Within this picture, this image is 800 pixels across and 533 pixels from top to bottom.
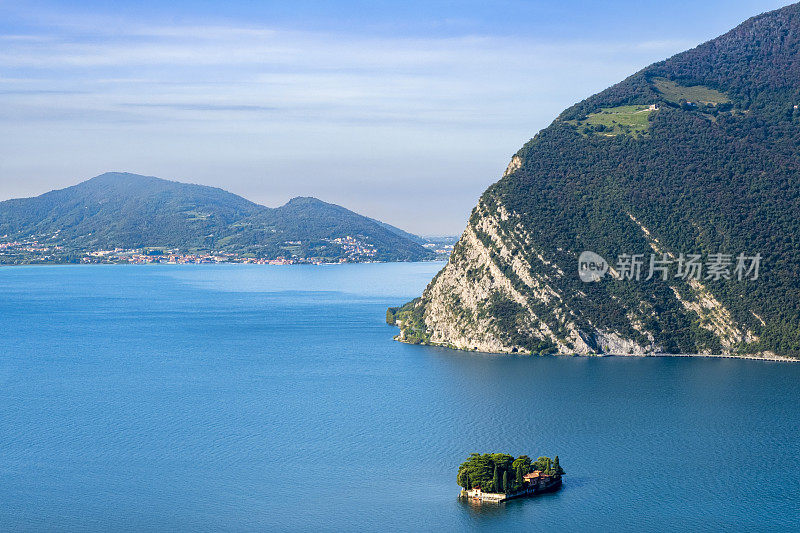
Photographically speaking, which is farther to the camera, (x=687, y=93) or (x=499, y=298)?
(x=687, y=93)

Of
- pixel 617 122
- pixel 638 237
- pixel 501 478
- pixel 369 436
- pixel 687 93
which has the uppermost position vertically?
pixel 687 93

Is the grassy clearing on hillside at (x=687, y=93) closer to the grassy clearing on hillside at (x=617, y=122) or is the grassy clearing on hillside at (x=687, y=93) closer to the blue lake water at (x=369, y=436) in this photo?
the grassy clearing on hillside at (x=617, y=122)

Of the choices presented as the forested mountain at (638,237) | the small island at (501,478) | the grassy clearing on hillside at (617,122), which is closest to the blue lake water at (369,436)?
the small island at (501,478)

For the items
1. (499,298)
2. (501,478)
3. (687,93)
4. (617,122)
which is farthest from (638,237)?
(501,478)

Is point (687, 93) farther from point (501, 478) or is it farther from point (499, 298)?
point (501, 478)

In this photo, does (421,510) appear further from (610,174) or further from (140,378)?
(610,174)

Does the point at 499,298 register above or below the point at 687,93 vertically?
below

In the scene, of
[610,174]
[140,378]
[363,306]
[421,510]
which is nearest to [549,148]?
[610,174]
